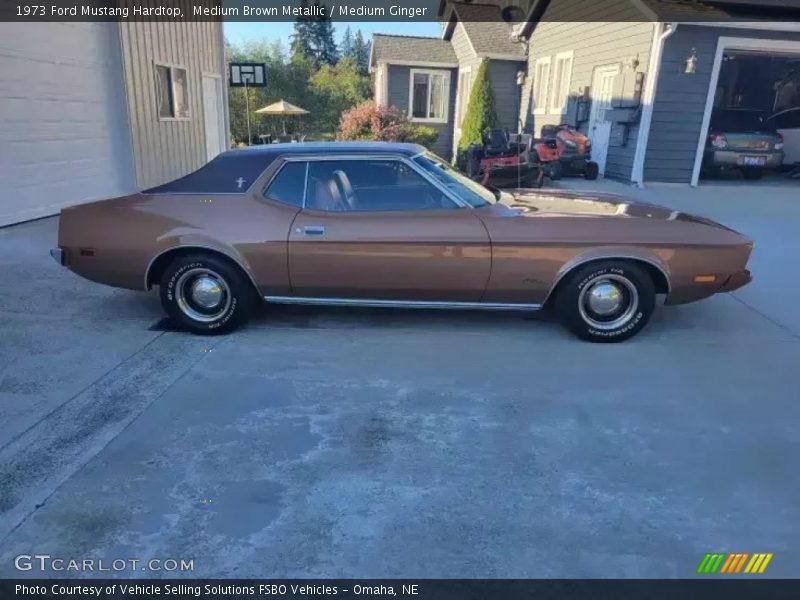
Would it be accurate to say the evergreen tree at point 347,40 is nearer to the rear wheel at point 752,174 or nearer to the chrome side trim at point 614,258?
the rear wheel at point 752,174

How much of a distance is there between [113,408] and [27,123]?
21.1 ft

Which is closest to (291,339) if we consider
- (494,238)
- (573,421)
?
(494,238)

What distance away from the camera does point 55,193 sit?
8672 millimetres

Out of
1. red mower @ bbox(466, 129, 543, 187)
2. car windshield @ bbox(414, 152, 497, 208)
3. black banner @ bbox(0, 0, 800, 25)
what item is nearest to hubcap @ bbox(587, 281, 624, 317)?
car windshield @ bbox(414, 152, 497, 208)

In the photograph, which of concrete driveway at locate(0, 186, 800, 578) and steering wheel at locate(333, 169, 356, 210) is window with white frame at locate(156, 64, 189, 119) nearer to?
concrete driveway at locate(0, 186, 800, 578)

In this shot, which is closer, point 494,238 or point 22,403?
point 22,403

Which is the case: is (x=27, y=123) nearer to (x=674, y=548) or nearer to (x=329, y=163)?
(x=329, y=163)

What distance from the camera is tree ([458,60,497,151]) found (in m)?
16.2

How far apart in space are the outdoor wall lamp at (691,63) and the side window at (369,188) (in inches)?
364

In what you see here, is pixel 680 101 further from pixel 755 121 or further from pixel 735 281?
pixel 735 281

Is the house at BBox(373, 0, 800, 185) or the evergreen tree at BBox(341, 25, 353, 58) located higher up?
the evergreen tree at BBox(341, 25, 353, 58)
